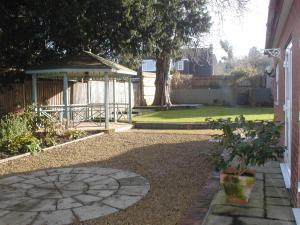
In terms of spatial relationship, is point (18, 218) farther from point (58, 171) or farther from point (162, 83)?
point (162, 83)

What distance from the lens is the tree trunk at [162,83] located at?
26378mm

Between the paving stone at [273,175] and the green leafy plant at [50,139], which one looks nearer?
the paving stone at [273,175]

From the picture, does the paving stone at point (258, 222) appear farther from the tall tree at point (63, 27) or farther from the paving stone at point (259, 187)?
the tall tree at point (63, 27)

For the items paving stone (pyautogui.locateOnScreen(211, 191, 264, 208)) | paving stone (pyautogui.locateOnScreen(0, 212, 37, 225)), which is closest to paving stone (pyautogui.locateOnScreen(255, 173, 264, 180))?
paving stone (pyautogui.locateOnScreen(211, 191, 264, 208))

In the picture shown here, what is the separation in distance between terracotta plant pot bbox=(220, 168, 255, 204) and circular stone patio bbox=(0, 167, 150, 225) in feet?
4.39

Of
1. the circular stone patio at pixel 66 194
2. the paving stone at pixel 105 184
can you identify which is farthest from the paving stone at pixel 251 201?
the paving stone at pixel 105 184

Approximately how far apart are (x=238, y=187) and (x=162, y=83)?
70.8 ft

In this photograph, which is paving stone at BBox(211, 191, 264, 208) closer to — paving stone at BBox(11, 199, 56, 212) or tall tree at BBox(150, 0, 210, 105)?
paving stone at BBox(11, 199, 56, 212)

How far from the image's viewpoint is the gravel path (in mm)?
5156

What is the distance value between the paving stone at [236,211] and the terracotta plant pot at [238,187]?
0.52ft

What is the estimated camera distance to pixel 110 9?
13.4 m

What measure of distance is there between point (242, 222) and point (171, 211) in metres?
1.02

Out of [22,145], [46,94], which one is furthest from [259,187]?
[46,94]

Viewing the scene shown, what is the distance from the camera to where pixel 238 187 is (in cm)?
518
